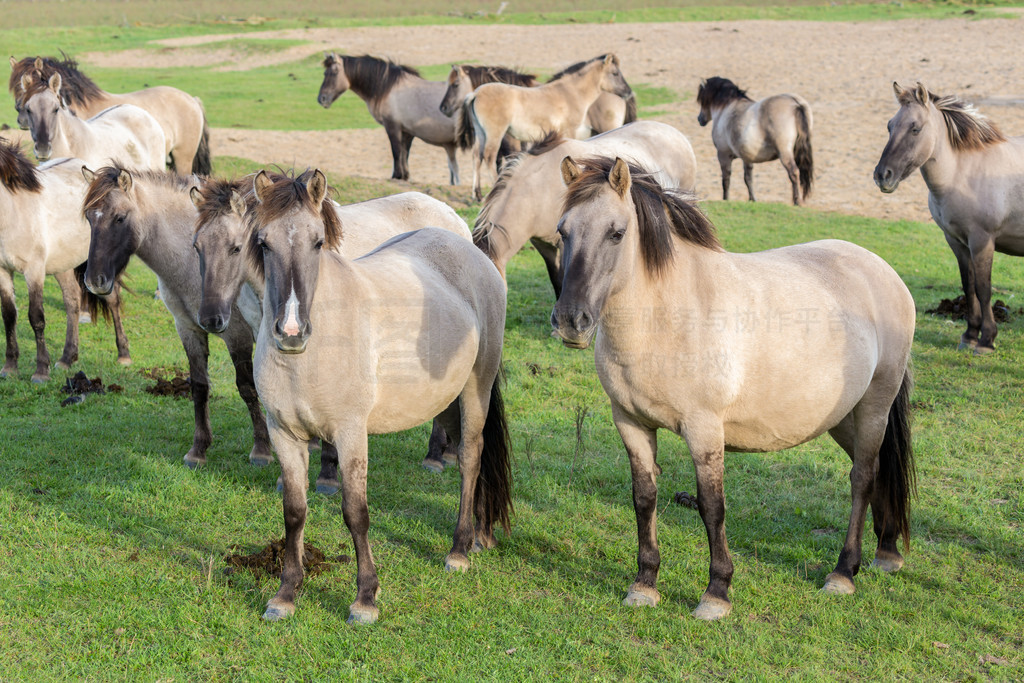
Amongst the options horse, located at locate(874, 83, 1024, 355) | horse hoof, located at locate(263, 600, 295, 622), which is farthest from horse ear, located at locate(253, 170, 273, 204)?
horse, located at locate(874, 83, 1024, 355)

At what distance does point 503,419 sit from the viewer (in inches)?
211

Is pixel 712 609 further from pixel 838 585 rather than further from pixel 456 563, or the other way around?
pixel 456 563

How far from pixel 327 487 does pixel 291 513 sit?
Result: 1701 millimetres

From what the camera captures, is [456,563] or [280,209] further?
[456,563]

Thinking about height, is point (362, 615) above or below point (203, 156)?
below

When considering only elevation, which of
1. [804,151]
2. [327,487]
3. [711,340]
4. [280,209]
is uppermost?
[280,209]

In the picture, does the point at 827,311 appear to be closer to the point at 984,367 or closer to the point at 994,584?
the point at 994,584

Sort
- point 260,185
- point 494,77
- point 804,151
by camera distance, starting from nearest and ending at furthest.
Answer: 1. point 260,185
2. point 804,151
3. point 494,77

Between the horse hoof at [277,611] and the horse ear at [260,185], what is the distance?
2017mm

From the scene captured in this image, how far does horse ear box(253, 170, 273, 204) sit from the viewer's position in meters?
4.10

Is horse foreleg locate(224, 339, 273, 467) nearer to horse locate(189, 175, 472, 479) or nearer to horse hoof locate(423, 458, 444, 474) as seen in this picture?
horse locate(189, 175, 472, 479)

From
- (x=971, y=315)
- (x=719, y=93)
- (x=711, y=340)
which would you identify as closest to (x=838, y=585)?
(x=711, y=340)

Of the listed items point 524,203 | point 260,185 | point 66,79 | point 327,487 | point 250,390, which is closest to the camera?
point 260,185

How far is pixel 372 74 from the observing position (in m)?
17.5
